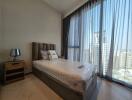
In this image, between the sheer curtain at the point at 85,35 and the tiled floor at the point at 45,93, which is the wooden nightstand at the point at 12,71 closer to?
the tiled floor at the point at 45,93

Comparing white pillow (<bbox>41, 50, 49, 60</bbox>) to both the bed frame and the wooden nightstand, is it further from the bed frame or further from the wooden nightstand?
the bed frame

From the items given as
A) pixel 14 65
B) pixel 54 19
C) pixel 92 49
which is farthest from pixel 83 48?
pixel 14 65

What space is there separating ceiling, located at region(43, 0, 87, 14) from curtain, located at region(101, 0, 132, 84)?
4.52 feet

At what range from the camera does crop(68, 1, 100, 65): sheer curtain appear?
3.64m

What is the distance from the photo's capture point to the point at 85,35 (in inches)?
161

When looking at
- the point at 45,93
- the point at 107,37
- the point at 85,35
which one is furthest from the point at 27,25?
the point at 107,37

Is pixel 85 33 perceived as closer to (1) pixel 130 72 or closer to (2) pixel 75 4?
(2) pixel 75 4

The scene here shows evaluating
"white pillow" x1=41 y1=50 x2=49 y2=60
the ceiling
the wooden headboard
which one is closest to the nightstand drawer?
the wooden headboard

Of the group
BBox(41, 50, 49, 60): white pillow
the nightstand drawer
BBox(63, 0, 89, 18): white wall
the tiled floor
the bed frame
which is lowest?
the tiled floor

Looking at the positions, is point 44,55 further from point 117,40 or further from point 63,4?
point 117,40

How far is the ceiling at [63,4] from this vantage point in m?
4.18

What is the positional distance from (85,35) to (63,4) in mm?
1832

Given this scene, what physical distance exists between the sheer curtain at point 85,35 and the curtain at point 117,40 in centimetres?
34

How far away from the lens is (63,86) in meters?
2.12
